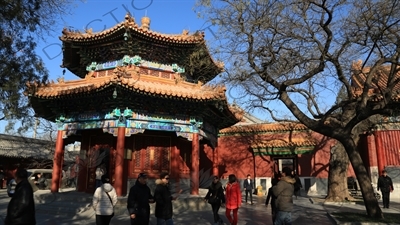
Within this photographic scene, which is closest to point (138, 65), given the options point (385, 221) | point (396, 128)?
point (385, 221)

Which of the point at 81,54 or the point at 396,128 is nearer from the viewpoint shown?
the point at 81,54

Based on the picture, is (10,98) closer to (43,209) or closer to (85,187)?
(43,209)

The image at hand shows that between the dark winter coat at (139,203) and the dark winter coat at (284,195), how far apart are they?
2.14 meters

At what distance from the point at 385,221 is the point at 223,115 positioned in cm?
761

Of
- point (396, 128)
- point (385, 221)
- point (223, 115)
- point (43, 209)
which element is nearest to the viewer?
point (385, 221)

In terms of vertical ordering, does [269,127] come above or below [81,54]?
below

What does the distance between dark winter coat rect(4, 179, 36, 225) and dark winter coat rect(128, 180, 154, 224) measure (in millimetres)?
1465

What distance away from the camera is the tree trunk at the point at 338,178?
1345 cm

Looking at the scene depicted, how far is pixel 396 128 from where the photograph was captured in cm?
1570

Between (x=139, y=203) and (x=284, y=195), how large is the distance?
2342mm

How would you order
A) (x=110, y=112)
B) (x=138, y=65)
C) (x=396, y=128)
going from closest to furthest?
(x=110, y=112), (x=138, y=65), (x=396, y=128)

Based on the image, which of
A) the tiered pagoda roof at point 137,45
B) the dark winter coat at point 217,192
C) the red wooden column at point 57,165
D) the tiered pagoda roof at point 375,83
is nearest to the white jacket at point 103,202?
the dark winter coat at point 217,192

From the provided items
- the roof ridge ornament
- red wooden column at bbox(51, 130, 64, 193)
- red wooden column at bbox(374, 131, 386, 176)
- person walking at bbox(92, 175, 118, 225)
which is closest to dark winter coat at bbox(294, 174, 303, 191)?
red wooden column at bbox(374, 131, 386, 176)

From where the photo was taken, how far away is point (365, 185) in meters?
8.42
